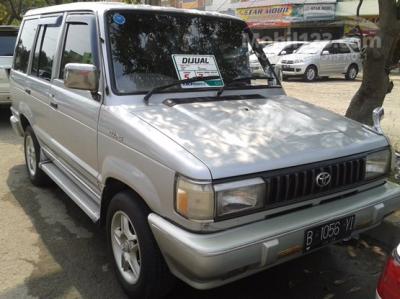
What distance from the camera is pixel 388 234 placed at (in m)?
4.05

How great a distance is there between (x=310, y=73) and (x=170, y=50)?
55.2 ft

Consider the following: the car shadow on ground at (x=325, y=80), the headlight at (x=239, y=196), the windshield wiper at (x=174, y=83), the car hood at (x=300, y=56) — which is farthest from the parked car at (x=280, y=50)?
the headlight at (x=239, y=196)

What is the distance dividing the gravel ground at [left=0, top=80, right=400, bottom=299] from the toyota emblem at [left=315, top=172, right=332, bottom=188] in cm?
97

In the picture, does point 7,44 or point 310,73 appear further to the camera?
point 310,73

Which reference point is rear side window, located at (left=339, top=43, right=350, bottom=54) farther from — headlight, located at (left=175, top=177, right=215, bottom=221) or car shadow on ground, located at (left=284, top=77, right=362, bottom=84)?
headlight, located at (left=175, top=177, right=215, bottom=221)

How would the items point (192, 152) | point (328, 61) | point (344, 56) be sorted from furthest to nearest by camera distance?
point (344, 56) → point (328, 61) → point (192, 152)

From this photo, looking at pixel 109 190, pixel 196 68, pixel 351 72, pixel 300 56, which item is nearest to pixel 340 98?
pixel 300 56

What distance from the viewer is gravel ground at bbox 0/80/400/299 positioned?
3.34 meters

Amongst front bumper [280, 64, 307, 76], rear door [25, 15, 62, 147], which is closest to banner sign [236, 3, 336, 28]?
front bumper [280, 64, 307, 76]

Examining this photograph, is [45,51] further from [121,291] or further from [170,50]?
[121,291]

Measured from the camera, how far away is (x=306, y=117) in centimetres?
350

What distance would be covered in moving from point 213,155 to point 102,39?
4.95ft

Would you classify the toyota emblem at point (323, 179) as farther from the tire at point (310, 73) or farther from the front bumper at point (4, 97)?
the tire at point (310, 73)

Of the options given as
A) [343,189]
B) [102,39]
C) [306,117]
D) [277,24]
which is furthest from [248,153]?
[277,24]
